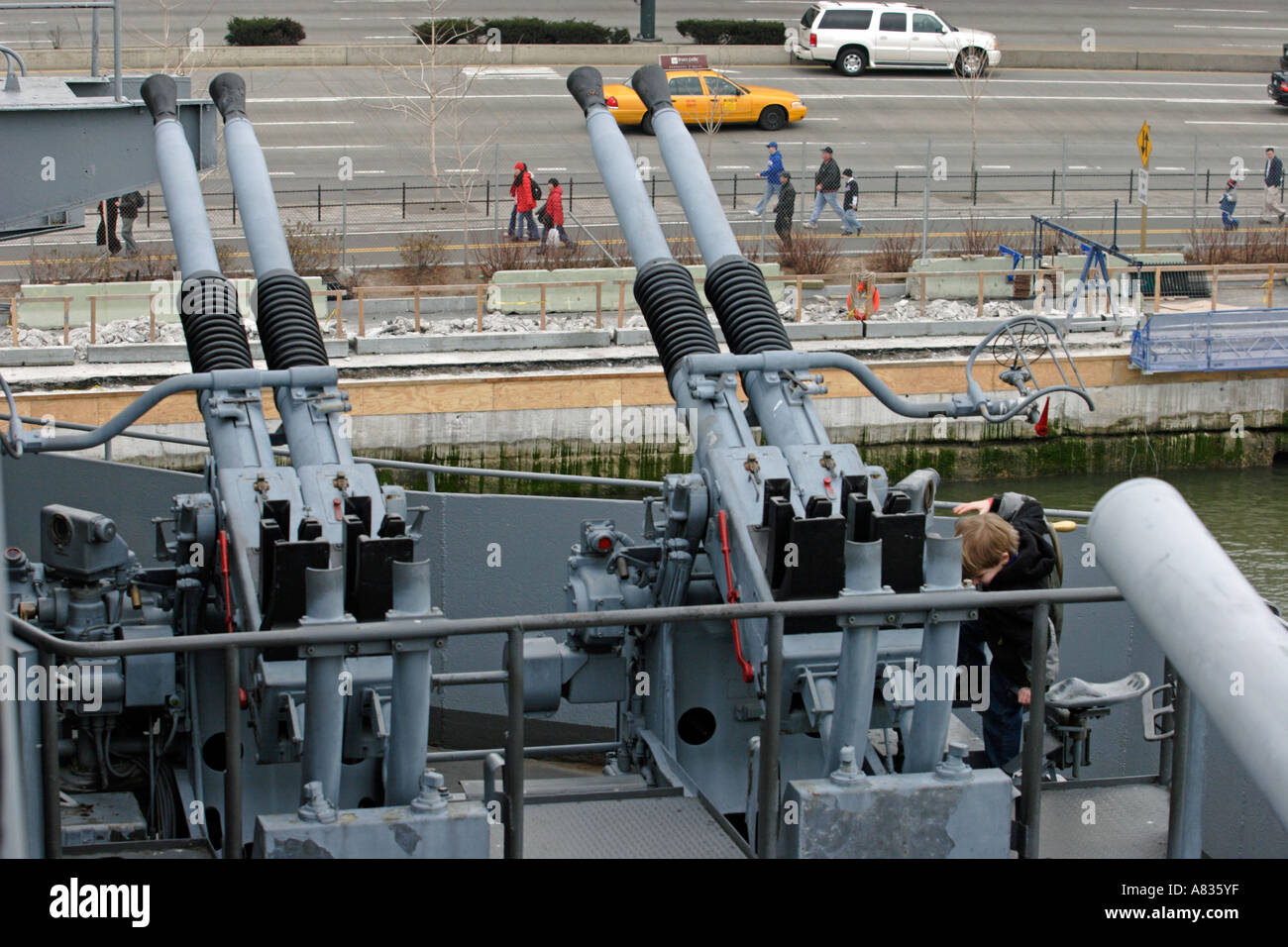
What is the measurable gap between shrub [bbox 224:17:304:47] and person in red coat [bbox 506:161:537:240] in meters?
13.1

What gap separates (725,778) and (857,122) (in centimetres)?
2895

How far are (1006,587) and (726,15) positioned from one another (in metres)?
38.2

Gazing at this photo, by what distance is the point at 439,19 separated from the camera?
36.1 m

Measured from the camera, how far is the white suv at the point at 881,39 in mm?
39344

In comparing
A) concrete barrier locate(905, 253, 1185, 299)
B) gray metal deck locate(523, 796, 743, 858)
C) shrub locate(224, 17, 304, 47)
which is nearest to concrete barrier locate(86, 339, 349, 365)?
concrete barrier locate(905, 253, 1185, 299)

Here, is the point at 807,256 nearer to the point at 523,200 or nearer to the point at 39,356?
the point at 523,200

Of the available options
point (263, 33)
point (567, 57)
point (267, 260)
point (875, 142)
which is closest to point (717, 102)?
point (875, 142)

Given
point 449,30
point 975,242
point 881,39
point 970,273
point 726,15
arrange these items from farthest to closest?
point 726,15, point 881,39, point 449,30, point 975,242, point 970,273

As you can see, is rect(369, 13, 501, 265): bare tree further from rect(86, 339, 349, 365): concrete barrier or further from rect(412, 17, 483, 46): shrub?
rect(86, 339, 349, 365): concrete barrier

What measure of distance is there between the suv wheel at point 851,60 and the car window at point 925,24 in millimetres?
1290

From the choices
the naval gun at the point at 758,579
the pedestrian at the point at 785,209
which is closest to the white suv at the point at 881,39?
the pedestrian at the point at 785,209

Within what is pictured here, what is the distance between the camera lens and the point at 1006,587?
732cm

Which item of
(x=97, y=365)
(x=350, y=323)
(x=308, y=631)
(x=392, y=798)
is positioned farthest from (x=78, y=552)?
(x=350, y=323)
